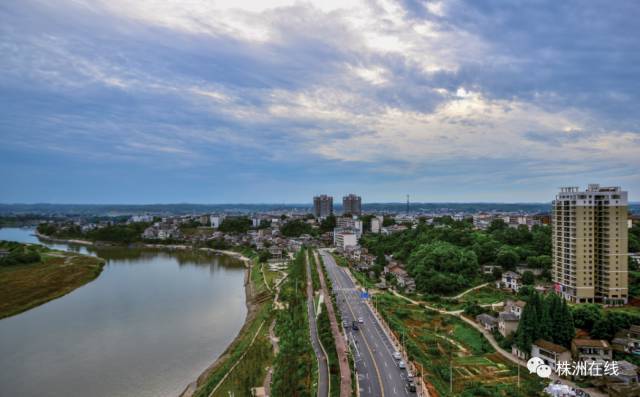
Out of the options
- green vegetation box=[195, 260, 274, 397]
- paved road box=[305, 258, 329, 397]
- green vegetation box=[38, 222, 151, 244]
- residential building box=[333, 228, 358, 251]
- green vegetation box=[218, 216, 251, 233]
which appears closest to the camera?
paved road box=[305, 258, 329, 397]

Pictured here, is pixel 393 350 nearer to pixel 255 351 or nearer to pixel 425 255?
pixel 255 351

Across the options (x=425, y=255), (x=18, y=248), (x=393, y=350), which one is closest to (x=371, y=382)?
(x=393, y=350)

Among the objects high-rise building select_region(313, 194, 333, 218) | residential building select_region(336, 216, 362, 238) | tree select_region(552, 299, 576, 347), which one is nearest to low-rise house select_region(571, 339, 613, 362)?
tree select_region(552, 299, 576, 347)

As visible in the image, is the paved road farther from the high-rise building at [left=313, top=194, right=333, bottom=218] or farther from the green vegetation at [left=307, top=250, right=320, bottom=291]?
the high-rise building at [left=313, top=194, right=333, bottom=218]

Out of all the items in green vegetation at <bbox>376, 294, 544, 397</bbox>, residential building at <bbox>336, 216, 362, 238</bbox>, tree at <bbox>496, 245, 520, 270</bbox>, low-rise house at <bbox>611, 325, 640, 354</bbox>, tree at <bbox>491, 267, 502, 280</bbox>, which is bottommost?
green vegetation at <bbox>376, 294, 544, 397</bbox>

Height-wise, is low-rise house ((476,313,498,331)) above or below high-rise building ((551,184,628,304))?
below

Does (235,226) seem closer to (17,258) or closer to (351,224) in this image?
(351,224)

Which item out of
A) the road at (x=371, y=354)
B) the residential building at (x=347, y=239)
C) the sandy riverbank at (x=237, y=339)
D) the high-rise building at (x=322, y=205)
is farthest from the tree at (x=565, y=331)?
the high-rise building at (x=322, y=205)
